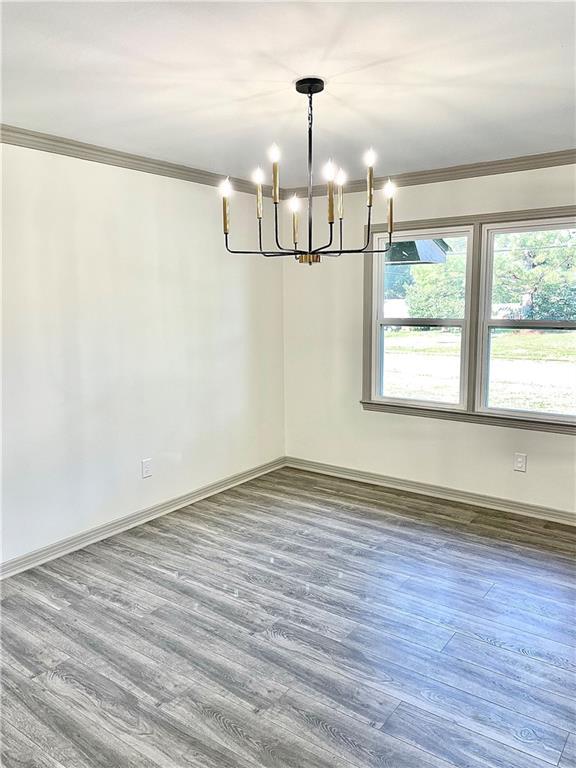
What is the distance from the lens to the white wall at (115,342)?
325 cm

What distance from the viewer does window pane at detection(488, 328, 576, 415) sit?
3848mm

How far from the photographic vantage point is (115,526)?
3.83m

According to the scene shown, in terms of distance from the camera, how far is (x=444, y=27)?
76.4 inches

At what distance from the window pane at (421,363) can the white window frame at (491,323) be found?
A: 0.64 feet

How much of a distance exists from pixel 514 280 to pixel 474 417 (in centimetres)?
103

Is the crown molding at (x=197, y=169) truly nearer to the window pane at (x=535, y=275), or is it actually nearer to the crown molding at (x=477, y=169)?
the crown molding at (x=477, y=169)

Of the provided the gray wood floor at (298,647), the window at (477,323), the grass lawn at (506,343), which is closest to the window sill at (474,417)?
the window at (477,323)

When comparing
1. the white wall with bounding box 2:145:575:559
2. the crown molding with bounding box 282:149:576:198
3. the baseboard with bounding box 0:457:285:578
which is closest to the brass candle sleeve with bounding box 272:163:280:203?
the white wall with bounding box 2:145:575:559

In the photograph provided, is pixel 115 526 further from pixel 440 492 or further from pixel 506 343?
pixel 506 343

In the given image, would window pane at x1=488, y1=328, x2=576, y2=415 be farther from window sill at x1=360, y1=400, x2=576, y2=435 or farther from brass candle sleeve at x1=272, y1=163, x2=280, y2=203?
brass candle sleeve at x1=272, y1=163, x2=280, y2=203

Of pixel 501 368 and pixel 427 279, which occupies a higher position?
pixel 427 279

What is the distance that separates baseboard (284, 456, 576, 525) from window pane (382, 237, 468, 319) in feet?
4.46

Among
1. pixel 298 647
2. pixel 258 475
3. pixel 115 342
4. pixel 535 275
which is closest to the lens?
pixel 298 647

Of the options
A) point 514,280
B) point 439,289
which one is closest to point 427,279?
point 439,289
